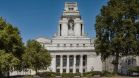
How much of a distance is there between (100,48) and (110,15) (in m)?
7.04

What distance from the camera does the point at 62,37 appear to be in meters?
140

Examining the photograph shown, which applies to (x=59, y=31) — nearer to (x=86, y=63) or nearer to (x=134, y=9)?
(x=86, y=63)

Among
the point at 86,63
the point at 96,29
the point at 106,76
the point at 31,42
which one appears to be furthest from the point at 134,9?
the point at 86,63

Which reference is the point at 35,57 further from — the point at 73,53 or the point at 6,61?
the point at 73,53

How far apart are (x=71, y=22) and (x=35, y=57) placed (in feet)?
210

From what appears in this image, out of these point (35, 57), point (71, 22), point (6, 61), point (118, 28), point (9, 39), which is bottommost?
point (35, 57)

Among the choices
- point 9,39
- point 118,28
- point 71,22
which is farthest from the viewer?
point 71,22

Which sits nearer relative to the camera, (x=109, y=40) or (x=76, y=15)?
(x=109, y=40)

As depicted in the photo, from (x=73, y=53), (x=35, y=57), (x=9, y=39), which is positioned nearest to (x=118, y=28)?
(x=9, y=39)

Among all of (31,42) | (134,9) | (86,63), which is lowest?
(86,63)

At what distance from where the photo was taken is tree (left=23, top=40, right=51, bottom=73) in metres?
80.8

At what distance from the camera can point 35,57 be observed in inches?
3290

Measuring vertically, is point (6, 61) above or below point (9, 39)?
below

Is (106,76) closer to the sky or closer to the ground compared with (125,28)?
closer to the ground
